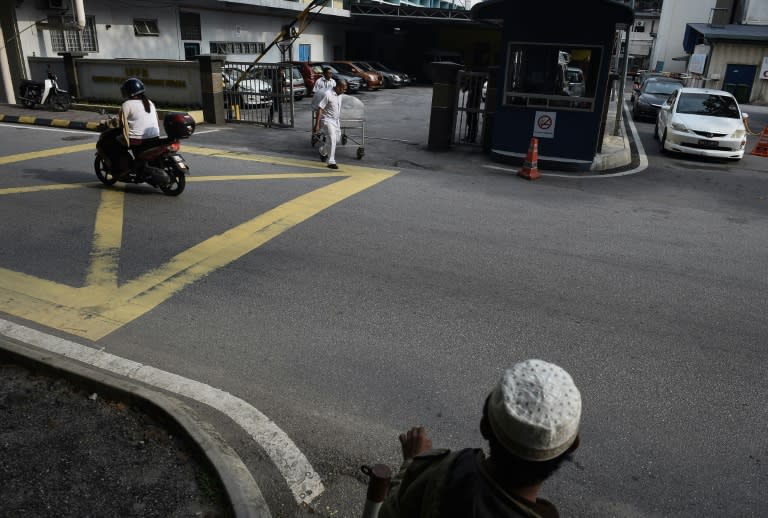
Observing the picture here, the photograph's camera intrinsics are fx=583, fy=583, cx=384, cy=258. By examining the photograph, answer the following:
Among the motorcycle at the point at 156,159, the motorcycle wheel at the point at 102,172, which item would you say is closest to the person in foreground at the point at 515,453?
the motorcycle at the point at 156,159

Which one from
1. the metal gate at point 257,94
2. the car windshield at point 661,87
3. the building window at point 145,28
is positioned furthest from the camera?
the car windshield at point 661,87

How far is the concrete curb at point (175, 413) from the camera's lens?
10.2 ft

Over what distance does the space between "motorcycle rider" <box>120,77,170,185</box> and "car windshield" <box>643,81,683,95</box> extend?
816 inches

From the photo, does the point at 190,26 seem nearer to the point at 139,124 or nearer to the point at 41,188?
the point at 41,188

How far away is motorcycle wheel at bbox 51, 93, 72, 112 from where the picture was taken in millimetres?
17281

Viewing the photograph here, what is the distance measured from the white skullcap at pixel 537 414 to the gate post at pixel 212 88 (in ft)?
53.5

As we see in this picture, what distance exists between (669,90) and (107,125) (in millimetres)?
21746

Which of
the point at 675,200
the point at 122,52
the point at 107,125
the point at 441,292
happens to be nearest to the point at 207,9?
the point at 122,52

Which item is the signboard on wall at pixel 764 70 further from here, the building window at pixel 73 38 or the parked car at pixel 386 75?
the building window at pixel 73 38

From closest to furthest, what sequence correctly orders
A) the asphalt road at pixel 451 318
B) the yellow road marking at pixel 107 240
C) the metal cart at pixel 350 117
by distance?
the asphalt road at pixel 451 318 → the yellow road marking at pixel 107 240 → the metal cart at pixel 350 117

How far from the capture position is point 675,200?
10.2 metres

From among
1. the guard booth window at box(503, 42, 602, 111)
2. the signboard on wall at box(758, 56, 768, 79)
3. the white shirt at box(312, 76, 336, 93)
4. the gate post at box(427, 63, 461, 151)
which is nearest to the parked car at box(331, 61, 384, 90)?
the gate post at box(427, 63, 461, 151)

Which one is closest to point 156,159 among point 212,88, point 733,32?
point 212,88

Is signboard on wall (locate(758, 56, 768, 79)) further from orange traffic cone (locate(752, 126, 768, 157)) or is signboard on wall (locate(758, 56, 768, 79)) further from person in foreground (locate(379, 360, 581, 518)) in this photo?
person in foreground (locate(379, 360, 581, 518))
